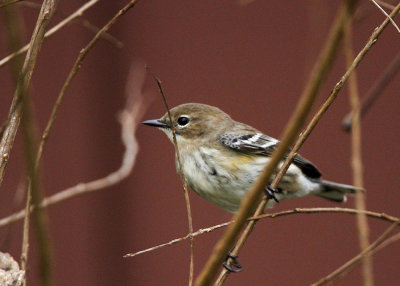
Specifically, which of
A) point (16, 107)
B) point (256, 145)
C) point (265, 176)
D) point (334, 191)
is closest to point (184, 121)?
point (256, 145)

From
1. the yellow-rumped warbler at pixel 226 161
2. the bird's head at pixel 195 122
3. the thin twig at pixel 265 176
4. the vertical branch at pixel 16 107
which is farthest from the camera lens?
the bird's head at pixel 195 122

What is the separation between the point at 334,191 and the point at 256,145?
540mm

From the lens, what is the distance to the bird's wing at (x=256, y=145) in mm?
2740

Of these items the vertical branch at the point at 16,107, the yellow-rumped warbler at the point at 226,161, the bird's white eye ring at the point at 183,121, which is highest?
the bird's white eye ring at the point at 183,121

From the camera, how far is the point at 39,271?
68 centimetres

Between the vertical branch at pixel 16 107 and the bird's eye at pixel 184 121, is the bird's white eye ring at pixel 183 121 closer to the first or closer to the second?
the bird's eye at pixel 184 121

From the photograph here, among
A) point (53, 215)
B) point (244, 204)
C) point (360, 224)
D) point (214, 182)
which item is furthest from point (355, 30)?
point (244, 204)

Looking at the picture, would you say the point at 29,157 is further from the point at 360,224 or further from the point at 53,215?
the point at 53,215

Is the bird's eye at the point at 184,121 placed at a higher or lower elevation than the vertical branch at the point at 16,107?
higher

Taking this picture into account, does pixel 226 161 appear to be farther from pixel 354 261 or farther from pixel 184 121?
pixel 354 261

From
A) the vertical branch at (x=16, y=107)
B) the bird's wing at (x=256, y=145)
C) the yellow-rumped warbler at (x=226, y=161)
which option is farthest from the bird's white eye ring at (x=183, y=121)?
the vertical branch at (x=16, y=107)

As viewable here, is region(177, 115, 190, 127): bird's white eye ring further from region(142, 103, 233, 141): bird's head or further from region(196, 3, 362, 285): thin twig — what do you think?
region(196, 3, 362, 285): thin twig

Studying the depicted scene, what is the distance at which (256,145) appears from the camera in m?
2.78

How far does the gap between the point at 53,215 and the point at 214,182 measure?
6.75 feet
